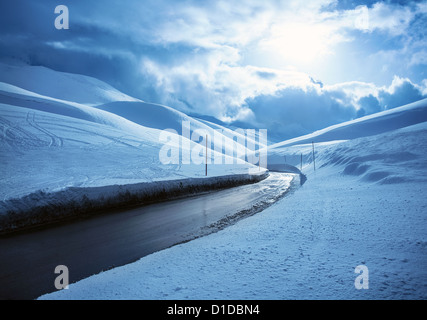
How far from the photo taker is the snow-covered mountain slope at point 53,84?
129 m

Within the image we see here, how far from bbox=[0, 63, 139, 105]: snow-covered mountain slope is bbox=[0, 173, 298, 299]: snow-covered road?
5067 inches

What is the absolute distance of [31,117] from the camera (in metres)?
23.5

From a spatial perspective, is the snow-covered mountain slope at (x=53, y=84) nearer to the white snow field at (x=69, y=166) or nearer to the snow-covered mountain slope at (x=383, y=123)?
the white snow field at (x=69, y=166)

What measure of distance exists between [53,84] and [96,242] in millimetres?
164803

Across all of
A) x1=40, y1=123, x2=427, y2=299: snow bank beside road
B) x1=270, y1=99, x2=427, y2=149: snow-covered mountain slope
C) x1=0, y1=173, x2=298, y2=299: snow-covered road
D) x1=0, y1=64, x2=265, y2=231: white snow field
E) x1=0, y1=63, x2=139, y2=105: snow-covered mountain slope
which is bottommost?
x1=0, y1=173, x2=298, y2=299: snow-covered road

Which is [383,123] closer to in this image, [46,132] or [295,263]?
[46,132]

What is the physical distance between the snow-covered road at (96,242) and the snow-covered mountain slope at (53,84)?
12871 cm

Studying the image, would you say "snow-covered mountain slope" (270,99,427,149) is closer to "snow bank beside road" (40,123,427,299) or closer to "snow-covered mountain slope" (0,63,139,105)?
"snow bank beside road" (40,123,427,299)

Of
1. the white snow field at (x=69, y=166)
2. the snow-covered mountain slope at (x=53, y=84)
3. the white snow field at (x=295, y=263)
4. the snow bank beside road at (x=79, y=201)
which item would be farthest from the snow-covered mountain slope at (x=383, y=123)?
Result: the snow-covered mountain slope at (x=53, y=84)

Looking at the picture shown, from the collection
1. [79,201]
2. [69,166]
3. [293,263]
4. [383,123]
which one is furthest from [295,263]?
[383,123]

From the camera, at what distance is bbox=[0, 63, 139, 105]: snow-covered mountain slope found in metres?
129

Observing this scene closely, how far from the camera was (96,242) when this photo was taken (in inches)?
297

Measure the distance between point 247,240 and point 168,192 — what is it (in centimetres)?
1087

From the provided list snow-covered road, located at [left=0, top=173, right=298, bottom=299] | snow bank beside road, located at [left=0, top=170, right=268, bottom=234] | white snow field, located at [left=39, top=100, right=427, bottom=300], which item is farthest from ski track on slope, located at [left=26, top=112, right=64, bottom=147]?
white snow field, located at [left=39, top=100, right=427, bottom=300]
